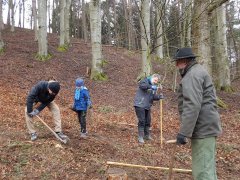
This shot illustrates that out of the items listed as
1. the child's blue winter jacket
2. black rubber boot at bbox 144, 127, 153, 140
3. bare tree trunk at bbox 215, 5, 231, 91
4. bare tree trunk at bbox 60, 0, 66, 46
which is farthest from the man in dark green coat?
bare tree trunk at bbox 60, 0, 66, 46

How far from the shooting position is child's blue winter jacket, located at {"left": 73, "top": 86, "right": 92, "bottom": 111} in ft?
27.0

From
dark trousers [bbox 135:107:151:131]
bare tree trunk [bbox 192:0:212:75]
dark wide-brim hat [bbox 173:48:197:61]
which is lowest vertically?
dark trousers [bbox 135:107:151:131]

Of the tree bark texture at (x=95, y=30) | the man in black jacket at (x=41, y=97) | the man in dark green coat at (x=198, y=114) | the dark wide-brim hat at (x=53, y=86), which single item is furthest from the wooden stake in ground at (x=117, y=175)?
the tree bark texture at (x=95, y=30)

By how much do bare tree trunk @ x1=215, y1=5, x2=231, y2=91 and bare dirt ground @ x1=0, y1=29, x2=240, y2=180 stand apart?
4.26 ft

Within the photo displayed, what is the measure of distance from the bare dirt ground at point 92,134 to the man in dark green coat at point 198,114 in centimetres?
195

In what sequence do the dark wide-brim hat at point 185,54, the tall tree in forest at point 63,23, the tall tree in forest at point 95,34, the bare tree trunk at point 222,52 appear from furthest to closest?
the tall tree in forest at point 63,23 → the bare tree trunk at point 222,52 → the tall tree in forest at point 95,34 → the dark wide-brim hat at point 185,54

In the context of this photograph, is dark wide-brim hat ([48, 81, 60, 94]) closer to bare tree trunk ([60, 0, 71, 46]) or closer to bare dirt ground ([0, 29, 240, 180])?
bare dirt ground ([0, 29, 240, 180])

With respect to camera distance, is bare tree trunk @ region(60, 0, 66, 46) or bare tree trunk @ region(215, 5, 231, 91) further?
bare tree trunk @ region(60, 0, 66, 46)

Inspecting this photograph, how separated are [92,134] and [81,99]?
124cm

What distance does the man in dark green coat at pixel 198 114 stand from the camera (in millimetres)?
4711

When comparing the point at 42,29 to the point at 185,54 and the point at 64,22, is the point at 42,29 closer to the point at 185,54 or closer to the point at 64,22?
the point at 64,22

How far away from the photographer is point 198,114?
4766mm

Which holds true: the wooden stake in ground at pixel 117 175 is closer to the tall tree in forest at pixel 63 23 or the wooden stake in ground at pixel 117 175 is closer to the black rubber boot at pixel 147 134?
the black rubber boot at pixel 147 134

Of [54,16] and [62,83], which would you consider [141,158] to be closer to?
[62,83]
